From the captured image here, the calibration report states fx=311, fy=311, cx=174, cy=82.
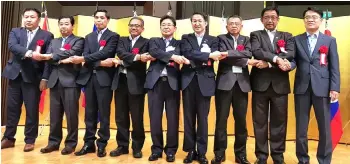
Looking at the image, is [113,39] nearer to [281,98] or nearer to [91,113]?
[91,113]

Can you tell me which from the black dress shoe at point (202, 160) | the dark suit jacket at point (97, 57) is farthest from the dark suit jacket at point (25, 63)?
the black dress shoe at point (202, 160)

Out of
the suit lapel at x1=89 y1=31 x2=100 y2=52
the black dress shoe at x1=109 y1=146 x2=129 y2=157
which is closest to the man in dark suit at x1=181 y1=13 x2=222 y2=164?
the black dress shoe at x1=109 y1=146 x2=129 y2=157

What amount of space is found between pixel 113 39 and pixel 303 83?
1908 mm

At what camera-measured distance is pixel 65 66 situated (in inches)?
129

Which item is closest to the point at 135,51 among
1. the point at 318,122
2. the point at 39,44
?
the point at 39,44

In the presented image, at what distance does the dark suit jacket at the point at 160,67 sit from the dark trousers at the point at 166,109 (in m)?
0.06

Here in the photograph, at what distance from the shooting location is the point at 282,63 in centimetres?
271

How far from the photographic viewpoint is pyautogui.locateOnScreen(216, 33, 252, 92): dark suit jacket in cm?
284

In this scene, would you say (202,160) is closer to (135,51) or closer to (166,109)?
(166,109)

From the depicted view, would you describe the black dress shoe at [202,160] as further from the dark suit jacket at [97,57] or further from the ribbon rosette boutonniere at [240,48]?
the dark suit jacket at [97,57]

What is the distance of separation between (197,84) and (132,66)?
686 millimetres

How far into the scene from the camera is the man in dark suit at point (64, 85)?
10.6 feet

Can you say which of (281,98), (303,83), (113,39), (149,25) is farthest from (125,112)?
Result: (149,25)

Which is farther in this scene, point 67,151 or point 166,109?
point 67,151
